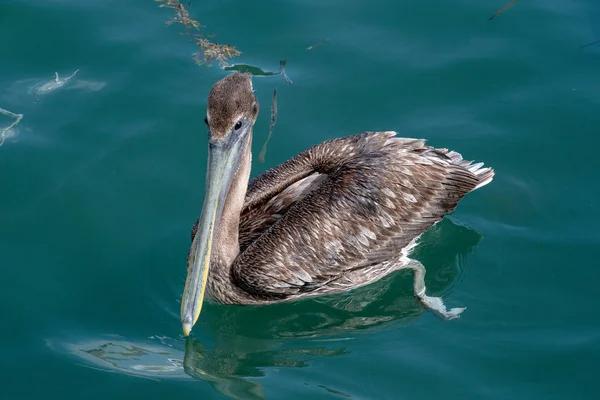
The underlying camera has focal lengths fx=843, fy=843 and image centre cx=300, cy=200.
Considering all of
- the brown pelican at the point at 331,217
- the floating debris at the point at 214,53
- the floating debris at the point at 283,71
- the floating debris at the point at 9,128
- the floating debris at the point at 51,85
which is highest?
the floating debris at the point at 214,53

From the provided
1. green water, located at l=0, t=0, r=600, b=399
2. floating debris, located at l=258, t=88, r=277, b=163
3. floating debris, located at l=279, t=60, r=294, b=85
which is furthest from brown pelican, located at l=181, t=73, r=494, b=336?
floating debris, located at l=279, t=60, r=294, b=85

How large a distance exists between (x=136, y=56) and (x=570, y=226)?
455 cm

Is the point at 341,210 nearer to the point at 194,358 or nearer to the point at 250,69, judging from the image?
the point at 194,358

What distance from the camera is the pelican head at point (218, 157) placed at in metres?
5.46

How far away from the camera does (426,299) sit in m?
6.52

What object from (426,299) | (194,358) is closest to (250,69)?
(426,299)

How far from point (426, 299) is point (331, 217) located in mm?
1004

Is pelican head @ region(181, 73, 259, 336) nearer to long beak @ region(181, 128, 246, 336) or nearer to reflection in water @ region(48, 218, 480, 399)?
long beak @ region(181, 128, 246, 336)

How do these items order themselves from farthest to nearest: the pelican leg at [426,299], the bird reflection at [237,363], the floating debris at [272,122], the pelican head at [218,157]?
the floating debris at [272,122] < the pelican leg at [426,299] < the bird reflection at [237,363] < the pelican head at [218,157]

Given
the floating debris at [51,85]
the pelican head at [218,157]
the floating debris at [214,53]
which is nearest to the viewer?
the pelican head at [218,157]

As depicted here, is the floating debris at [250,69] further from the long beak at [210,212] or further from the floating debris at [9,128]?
the long beak at [210,212]

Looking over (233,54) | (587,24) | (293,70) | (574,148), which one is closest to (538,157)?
(574,148)

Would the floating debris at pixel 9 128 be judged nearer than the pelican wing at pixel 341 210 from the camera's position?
No

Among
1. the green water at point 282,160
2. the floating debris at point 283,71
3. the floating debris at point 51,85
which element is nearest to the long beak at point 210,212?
the green water at point 282,160
